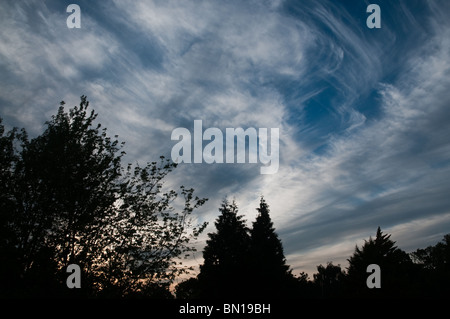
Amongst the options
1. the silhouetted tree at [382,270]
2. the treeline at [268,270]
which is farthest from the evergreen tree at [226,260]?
the silhouetted tree at [382,270]

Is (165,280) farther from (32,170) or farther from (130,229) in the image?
(32,170)

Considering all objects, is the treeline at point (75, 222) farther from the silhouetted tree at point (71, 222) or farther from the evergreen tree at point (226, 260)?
the evergreen tree at point (226, 260)

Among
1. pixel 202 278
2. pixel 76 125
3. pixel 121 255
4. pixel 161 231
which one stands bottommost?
pixel 202 278

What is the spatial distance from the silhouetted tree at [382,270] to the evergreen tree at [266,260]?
1196cm

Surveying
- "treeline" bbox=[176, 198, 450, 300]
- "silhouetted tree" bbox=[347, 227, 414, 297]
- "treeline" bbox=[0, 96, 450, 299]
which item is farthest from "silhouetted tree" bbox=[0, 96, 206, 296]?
"silhouetted tree" bbox=[347, 227, 414, 297]

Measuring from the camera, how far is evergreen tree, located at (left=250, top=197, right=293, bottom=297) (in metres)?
39.0

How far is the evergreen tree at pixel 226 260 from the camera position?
121 feet

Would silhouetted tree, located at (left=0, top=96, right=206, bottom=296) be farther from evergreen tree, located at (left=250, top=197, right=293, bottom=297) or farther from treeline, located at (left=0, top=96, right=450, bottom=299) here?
evergreen tree, located at (left=250, top=197, right=293, bottom=297)

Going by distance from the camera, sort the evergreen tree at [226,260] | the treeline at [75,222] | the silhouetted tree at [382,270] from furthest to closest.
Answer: the evergreen tree at [226,260]
the silhouetted tree at [382,270]
the treeline at [75,222]

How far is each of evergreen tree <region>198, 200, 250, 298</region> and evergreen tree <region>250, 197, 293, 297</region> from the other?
1.82 m

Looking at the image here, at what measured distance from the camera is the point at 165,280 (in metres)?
15.6
